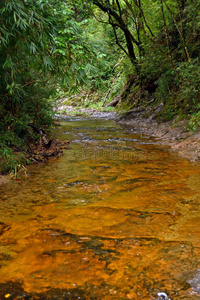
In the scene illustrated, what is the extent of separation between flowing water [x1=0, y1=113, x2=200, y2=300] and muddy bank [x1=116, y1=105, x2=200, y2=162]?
1057mm

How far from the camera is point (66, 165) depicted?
4.86 metres

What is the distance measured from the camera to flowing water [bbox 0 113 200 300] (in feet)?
5.25

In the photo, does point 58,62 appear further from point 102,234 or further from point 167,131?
point 167,131

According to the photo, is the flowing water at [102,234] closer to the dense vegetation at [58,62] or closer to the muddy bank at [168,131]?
the muddy bank at [168,131]

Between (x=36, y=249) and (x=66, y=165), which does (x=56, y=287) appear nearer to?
(x=36, y=249)

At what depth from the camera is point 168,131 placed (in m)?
7.82

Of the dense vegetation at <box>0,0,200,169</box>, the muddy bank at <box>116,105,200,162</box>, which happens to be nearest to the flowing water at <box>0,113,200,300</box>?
the muddy bank at <box>116,105,200,162</box>

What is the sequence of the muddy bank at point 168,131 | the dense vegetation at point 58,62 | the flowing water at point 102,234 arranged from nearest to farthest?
1. the flowing water at point 102,234
2. the dense vegetation at point 58,62
3. the muddy bank at point 168,131

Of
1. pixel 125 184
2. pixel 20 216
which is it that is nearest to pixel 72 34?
pixel 125 184

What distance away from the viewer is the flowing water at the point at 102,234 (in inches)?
63.0

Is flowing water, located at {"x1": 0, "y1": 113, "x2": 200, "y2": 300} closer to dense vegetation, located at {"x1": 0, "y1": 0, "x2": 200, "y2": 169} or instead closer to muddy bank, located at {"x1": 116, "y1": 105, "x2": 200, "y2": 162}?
muddy bank, located at {"x1": 116, "y1": 105, "x2": 200, "y2": 162}

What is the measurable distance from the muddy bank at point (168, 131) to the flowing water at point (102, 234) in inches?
41.6

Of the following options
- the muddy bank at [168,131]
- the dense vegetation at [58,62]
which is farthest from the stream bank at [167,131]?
the dense vegetation at [58,62]

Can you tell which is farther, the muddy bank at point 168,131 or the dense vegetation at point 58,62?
the muddy bank at point 168,131
